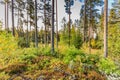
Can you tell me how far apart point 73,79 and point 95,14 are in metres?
28.0

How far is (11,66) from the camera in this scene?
1498 centimetres

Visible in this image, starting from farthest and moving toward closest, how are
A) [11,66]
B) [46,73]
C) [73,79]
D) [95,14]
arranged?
1. [95,14]
2. [11,66]
3. [46,73]
4. [73,79]

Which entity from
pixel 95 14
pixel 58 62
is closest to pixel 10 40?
pixel 58 62

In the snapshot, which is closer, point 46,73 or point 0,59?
point 46,73

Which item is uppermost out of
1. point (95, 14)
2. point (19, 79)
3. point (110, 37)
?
point (95, 14)

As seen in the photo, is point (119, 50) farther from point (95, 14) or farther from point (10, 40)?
point (95, 14)

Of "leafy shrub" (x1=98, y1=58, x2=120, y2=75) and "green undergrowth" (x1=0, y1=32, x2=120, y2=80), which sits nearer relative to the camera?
"green undergrowth" (x1=0, y1=32, x2=120, y2=80)

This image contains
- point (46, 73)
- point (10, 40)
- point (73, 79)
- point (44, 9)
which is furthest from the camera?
point (44, 9)

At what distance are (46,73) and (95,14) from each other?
2736cm

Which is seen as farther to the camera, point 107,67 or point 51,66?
point 51,66

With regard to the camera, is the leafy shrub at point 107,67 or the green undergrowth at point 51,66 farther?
the leafy shrub at point 107,67

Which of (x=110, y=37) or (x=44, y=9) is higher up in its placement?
(x=44, y=9)

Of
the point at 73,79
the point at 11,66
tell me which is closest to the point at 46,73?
the point at 73,79

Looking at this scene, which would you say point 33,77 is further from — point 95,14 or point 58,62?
point 95,14
